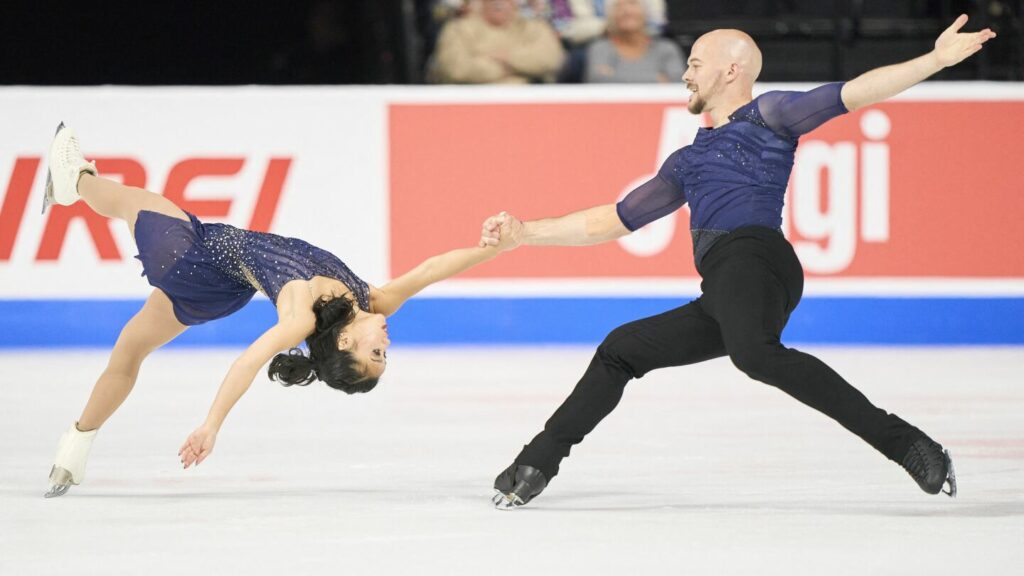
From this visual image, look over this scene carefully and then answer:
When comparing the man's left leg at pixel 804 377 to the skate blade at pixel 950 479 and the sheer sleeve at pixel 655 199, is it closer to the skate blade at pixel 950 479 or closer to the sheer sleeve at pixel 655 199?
the skate blade at pixel 950 479

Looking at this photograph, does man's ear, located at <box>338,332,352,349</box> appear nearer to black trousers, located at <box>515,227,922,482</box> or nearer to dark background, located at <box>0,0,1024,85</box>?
black trousers, located at <box>515,227,922,482</box>

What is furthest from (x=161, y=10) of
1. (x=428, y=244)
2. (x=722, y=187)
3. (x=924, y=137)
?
(x=722, y=187)

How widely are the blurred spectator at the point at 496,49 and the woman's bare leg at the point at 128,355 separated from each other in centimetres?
387

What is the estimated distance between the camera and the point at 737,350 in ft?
11.7

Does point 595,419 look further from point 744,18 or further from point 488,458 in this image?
point 744,18

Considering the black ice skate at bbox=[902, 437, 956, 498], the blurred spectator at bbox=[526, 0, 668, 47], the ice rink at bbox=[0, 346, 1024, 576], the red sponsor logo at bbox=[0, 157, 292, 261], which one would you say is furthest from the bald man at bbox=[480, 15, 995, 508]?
the blurred spectator at bbox=[526, 0, 668, 47]

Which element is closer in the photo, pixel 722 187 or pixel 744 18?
pixel 722 187

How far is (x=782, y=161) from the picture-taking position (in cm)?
381

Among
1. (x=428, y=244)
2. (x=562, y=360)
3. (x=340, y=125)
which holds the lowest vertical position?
(x=562, y=360)

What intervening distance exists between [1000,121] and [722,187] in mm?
4266

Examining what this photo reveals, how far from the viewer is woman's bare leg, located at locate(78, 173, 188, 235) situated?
4324 mm

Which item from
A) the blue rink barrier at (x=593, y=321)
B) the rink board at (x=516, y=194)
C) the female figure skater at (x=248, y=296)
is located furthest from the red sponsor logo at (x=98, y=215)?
the female figure skater at (x=248, y=296)

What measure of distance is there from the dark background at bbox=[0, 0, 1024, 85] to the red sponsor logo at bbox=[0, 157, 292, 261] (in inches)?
49.5

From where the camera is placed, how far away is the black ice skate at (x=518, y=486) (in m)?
3.74
